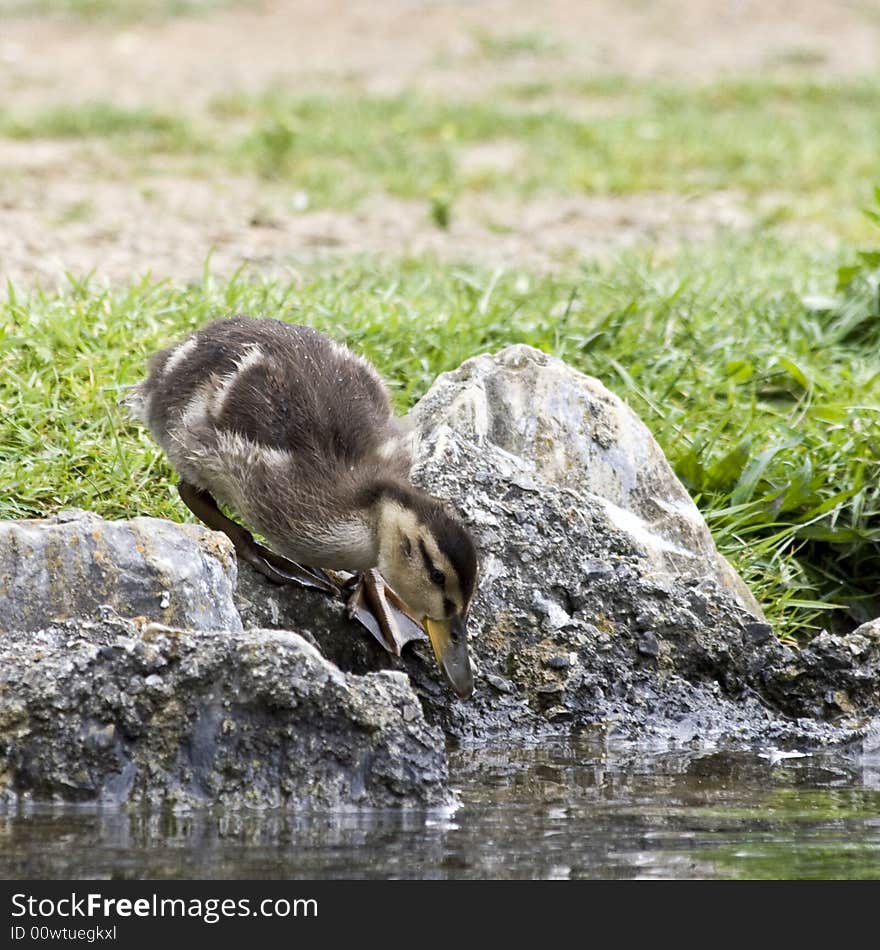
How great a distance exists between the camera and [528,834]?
4.00m

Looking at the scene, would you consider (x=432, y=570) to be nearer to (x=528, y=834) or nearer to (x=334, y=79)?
(x=528, y=834)

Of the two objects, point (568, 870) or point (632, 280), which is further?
point (632, 280)

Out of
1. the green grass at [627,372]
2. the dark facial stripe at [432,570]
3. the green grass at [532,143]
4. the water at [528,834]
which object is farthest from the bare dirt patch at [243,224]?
the water at [528,834]

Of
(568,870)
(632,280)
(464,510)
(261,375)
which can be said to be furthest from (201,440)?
(632,280)

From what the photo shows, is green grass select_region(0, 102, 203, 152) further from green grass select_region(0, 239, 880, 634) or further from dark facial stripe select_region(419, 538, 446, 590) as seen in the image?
dark facial stripe select_region(419, 538, 446, 590)

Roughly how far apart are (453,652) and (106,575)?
0.99 m

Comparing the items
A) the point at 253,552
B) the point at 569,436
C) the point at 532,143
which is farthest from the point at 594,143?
the point at 253,552

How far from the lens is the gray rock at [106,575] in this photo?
4551 millimetres

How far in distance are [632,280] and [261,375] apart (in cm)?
353

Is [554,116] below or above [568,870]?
above

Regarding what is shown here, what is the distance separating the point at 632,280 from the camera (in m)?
8.33

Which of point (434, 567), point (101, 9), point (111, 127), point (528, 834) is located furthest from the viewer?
point (101, 9)

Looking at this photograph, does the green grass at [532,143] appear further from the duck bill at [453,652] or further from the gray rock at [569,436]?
the duck bill at [453,652]

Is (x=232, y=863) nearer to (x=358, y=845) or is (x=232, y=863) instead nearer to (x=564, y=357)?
(x=358, y=845)
